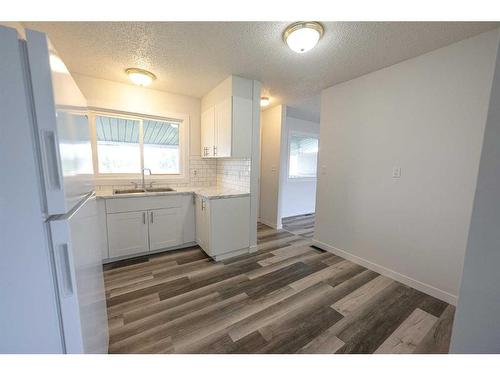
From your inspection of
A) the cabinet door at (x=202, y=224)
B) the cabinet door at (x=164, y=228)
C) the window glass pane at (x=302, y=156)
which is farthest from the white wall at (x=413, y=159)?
the cabinet door at (x=164, y=228)

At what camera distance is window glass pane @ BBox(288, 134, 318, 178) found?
15.7 feet

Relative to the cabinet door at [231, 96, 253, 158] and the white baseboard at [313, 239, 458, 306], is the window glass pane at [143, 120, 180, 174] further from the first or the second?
the white baseboard at [313, 239, 458, 306]

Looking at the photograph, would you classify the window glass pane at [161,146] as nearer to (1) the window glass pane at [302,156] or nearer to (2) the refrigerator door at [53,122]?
(2) the refrigerator door at [53,122]

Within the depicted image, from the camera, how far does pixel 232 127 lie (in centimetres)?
256

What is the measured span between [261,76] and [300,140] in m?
2.65

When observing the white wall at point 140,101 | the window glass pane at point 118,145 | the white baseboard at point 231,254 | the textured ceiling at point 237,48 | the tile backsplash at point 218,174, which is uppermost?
the textured ceiling at point 237,48

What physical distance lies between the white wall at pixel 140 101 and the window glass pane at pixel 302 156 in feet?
7.90

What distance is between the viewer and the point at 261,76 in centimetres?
252

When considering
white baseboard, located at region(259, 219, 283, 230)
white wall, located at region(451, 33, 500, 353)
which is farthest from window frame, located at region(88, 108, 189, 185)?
white wall, located at region(451, 33, 500, 353)

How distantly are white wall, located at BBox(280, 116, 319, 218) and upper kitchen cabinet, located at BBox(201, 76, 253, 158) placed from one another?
208cm

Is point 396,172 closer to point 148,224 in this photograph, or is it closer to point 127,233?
point 148,224

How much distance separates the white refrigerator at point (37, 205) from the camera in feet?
2.08

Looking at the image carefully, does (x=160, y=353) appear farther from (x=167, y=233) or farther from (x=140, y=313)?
(x=167, y=233)

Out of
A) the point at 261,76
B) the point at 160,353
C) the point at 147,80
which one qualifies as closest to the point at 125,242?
the point at 160,353
